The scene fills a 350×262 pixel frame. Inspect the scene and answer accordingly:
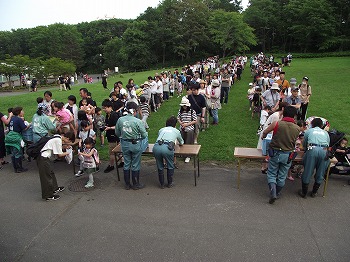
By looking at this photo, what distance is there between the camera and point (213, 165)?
7.54m

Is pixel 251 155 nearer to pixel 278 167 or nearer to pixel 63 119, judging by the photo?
pixel 278 167

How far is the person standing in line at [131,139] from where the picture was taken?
19.5 ft

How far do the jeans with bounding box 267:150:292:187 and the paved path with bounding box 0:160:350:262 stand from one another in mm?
476

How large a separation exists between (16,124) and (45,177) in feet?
8.60

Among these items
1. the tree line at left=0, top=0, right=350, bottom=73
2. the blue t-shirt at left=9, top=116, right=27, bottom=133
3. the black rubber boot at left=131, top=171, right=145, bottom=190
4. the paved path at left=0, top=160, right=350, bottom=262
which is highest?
the tree line at left=0, top=0, right=350, bottom=73

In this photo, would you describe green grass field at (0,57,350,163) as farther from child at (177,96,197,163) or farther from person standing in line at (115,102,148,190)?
person standing in line at (115,102,148,190)

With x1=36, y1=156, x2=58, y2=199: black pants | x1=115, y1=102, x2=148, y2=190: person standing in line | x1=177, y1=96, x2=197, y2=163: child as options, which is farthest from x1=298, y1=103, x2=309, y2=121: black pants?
x1=36, y1=156, x2=58, y2=199: black pants

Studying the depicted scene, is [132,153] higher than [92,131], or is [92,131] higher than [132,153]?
[92,131]

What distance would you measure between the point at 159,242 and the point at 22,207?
10.6ft

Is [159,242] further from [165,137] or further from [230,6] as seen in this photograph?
[230,6]

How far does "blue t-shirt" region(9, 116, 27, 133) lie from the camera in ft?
25.2

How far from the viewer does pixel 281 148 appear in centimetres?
533

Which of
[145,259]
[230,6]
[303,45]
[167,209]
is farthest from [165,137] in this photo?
[230,6]

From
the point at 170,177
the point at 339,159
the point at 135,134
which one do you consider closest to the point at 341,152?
the point at 339,159
